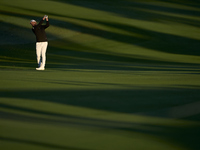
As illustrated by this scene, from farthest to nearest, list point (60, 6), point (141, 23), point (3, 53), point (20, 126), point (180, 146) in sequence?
point (60, 6)
point (141, 23)
point (3, 53)
point (20, 126)
point (180, 146)

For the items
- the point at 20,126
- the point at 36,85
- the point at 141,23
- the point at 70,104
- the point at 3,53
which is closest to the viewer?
the point at 20,126

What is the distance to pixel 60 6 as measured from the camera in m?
36.1

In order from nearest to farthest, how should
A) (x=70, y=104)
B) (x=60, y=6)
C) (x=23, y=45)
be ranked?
(x=70, y=104), (x=23, y=45), (x=60, y=6)

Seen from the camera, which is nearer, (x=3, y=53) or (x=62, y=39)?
(x=3, y=53)

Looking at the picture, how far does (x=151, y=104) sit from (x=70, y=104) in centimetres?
139

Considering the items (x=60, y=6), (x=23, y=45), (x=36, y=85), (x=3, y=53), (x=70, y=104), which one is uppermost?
(x=60, y=6)

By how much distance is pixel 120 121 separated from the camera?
5801 millimetres

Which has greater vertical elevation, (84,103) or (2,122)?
(84,103)

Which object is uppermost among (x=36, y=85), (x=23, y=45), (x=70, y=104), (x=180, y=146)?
(x=23, y=45)

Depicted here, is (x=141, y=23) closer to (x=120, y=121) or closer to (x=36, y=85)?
(x=36, y=85)

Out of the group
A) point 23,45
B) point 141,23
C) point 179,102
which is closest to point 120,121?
point 179,102

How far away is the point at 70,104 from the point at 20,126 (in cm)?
173

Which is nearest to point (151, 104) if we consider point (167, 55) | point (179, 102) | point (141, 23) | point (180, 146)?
point (179, 102)

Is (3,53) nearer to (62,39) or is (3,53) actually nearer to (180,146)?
(62,39)
